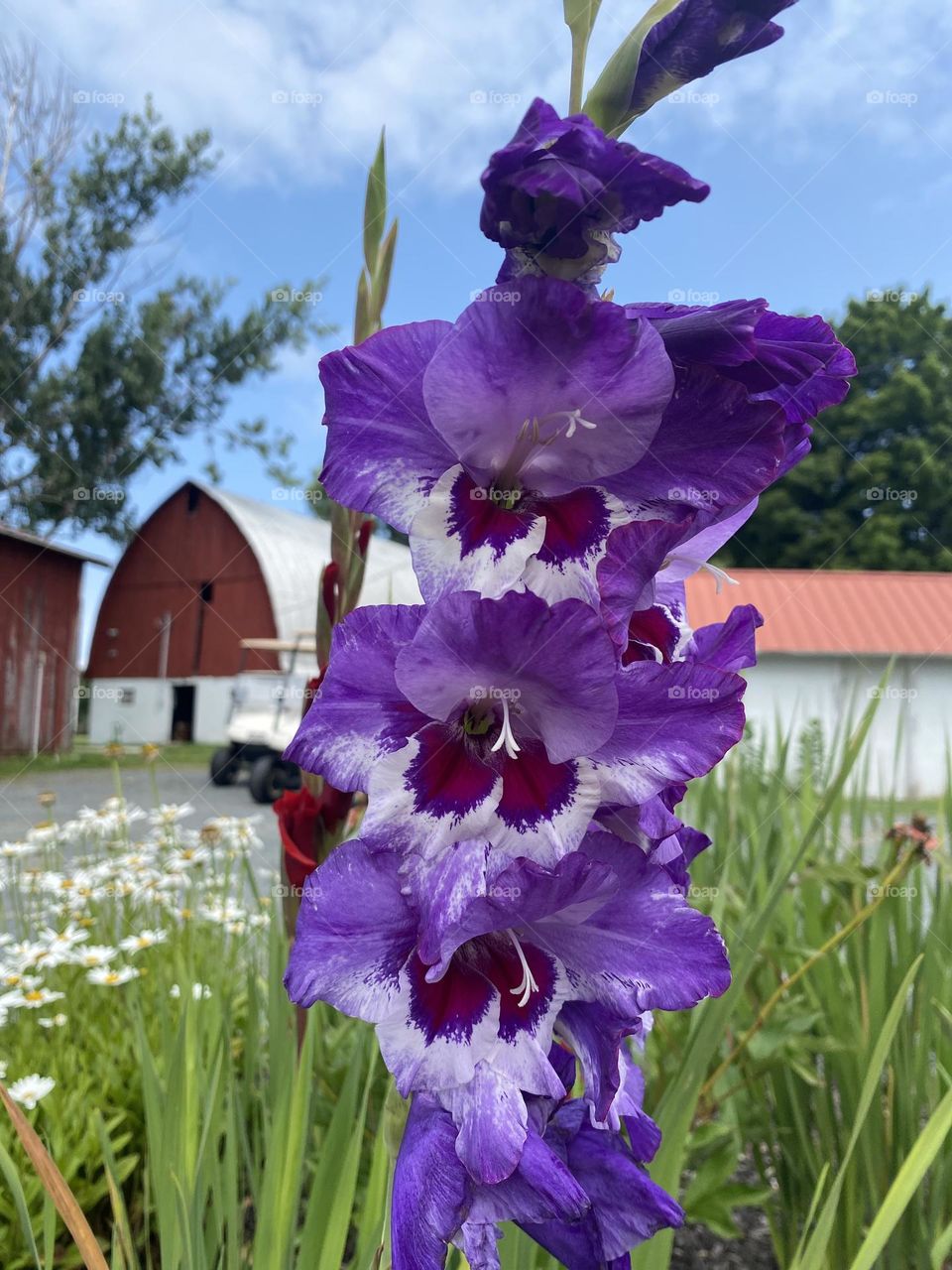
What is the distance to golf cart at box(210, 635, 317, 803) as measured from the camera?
1095 cm

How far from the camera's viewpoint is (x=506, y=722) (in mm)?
698

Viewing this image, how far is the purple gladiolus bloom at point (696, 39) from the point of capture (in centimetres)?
74

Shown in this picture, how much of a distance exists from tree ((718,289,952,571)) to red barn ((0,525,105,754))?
20.7m

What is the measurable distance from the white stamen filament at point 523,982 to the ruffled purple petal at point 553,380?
40cm

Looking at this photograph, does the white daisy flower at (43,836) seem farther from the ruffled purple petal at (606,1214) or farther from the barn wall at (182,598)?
the barn wall at (182,598)

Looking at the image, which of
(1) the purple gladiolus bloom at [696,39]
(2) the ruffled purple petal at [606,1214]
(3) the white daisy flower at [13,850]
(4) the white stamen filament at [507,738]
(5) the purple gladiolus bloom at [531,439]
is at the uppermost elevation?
(1) the purple gladiolus bloom at [696,39]

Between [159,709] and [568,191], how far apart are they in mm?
22004

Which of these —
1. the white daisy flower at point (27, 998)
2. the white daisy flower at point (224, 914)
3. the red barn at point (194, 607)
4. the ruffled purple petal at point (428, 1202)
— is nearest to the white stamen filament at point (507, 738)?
the ruffled purple petal at point (428, 1202)

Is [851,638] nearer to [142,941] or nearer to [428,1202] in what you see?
[142,941]

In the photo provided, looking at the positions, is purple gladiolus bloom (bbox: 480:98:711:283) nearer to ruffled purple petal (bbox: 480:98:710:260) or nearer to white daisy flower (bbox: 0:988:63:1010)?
ruffled purple petal (bbox: 480:98:710:260)

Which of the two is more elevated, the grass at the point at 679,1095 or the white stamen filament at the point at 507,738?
the white stamen filament at the point at 507,738

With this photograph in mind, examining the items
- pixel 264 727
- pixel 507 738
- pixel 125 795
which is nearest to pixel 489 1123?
pixel 507 738

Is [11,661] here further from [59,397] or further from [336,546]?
[336,546]

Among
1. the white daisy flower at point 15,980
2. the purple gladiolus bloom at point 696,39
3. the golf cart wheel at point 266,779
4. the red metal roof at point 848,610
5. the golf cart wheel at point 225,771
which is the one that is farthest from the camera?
the red metal roof at point 848,610
